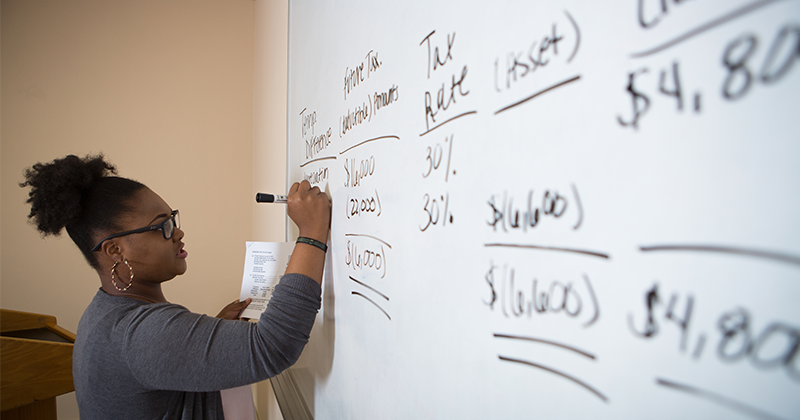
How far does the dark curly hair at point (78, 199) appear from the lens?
2.34 feet

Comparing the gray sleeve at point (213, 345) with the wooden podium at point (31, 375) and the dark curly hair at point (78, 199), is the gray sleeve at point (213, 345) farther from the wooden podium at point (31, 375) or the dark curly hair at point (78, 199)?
the wooden podium at point (31, 375)

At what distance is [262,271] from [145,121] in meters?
1.60

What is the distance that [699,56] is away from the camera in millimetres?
186

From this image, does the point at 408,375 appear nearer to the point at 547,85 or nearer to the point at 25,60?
the point at 547,85

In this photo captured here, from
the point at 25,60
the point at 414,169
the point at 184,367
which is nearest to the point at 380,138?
the point at 414,169

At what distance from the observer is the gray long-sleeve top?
0.61 m

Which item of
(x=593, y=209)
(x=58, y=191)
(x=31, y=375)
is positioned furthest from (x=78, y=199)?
(x=31, y=375)

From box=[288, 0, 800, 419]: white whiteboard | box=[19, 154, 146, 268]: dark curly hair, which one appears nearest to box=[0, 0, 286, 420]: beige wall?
box=[19, 154, 146, 268]: dark curly hair

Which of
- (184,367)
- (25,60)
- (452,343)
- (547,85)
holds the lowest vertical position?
(184,367)

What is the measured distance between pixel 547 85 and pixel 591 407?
0.78 feet

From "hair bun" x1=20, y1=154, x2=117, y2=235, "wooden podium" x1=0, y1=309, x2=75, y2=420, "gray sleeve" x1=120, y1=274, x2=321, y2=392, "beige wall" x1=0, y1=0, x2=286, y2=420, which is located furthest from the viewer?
"beige wall" x1=0, y1=0, x2=286, y2=420

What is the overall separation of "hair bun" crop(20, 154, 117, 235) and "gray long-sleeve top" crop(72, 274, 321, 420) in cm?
20

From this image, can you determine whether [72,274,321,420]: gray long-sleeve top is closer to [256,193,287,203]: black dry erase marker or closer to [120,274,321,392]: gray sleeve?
[120,274,321,392]: gray sleeve

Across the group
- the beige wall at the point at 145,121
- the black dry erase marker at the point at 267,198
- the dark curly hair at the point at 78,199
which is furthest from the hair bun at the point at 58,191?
the beige wall at the point at 145,121
